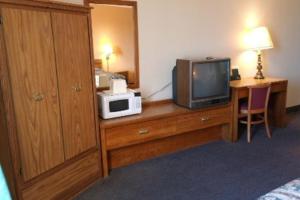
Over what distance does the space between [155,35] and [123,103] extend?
→ 1.02 m

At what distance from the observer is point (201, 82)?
10.9 feet

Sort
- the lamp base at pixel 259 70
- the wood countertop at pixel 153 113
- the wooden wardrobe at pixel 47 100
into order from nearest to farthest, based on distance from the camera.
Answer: the wooden wardrobe at pixel 47 100 < the wood countertop at pixel 153 113 < the lamp base at pixel 259 70

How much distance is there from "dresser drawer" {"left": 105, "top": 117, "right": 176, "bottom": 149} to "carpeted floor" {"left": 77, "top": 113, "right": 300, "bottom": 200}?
1.07 feet

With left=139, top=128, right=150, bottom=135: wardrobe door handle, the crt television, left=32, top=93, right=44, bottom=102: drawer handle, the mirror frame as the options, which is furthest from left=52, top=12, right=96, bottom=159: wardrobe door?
the crt television

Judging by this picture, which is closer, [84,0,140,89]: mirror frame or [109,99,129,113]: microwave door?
[109,99,129,113]: microwave door

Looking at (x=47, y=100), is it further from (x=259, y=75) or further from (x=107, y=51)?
(x=259, y=75)

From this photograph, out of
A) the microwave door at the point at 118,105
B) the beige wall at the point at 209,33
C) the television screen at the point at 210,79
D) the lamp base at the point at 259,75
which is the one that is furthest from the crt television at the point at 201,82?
the lamp base at the point at 259,75

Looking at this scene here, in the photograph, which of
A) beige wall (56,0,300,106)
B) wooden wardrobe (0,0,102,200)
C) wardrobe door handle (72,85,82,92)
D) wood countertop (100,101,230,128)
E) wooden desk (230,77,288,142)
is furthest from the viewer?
wooden desk (230,77,288,142)

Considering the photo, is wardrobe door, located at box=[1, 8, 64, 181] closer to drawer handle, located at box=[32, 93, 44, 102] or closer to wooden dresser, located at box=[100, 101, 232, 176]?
drawer handle, located at box=[32, 93, 44, 102]

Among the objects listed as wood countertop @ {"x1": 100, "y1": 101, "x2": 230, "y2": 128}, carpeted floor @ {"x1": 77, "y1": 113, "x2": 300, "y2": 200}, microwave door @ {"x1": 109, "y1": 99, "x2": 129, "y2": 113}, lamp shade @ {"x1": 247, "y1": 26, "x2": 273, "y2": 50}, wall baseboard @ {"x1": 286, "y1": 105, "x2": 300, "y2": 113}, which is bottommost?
carpeted floor @ {"x1": 77, "y1": 113, "x2": 300, "y2": 200}

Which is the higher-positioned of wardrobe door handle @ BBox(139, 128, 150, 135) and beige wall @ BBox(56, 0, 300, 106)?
beige wall @ BBox(56, 0, 300, 106)

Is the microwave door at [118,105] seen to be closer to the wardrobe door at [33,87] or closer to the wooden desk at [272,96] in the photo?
the wardrobe door at [33,87]

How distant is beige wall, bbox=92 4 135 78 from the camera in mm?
3027

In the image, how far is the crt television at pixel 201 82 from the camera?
3262 millimetres
